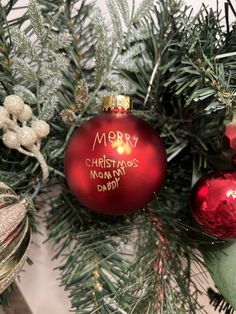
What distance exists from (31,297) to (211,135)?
1.01 ft

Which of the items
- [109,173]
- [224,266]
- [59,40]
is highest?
[59,40]

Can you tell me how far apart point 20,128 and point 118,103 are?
0.09m

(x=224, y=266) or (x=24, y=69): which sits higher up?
(x=24, y=69)

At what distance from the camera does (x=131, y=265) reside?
402 millimetres

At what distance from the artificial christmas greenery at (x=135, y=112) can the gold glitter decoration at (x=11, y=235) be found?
3 centimetres

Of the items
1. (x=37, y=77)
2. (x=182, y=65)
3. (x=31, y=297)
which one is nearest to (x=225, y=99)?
(x=182, y=65)

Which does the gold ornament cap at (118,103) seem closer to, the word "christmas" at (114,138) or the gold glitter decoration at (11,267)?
the word "christmas" at (114,138)

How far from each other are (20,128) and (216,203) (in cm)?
18

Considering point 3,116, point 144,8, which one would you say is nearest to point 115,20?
point 144,8

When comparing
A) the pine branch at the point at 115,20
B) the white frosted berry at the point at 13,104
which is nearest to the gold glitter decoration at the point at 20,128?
the white frosted berry at the point at 13,104

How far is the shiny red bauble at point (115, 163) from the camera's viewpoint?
35cm

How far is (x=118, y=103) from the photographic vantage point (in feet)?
1.21

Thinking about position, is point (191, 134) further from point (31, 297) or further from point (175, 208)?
point (31, 297)

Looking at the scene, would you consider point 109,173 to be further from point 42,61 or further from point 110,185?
point 42,61
